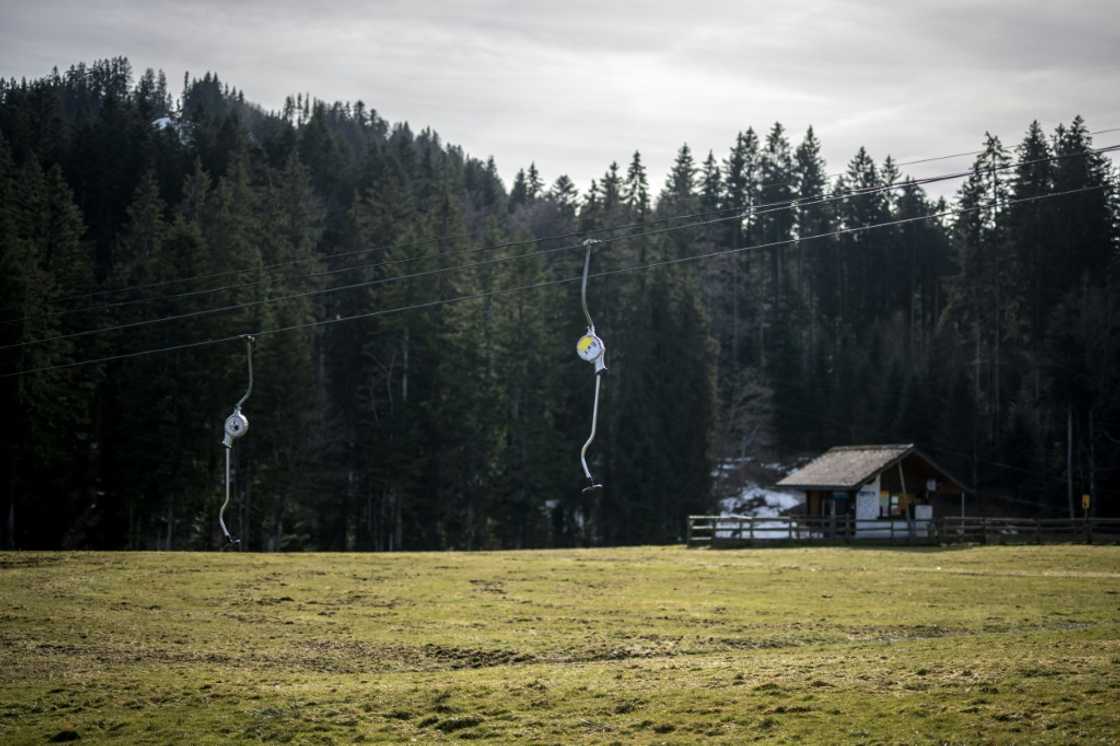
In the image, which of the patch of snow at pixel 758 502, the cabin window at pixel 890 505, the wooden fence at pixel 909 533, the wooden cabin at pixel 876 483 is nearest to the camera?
the wooden fence at pixel 909 533

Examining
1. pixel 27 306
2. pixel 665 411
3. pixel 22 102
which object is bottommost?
pixel 665 411

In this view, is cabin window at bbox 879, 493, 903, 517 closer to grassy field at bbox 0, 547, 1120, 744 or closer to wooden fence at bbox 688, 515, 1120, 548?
wooden fence at bbox 688, 515, 1120, 548

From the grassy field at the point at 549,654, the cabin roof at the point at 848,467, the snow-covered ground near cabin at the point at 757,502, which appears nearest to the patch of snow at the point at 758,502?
the snow-covered ground near cabin at the point at 757,502

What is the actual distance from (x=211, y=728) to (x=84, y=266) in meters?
58.0

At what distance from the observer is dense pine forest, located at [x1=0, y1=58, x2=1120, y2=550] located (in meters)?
61.8

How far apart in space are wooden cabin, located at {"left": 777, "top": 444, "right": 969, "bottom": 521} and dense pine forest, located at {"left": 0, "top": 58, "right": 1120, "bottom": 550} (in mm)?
13194

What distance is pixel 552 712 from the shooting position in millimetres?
16469

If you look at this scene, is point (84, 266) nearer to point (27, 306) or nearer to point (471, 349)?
point (27, 306)

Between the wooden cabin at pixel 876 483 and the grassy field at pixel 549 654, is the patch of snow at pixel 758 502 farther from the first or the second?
the grassy field at pixel 549 654

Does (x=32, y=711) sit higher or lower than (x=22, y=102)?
lower

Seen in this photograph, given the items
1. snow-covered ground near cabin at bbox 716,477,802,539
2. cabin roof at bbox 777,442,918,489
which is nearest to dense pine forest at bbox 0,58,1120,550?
snow-covered ground near cabin at bbox 716,477,802,539

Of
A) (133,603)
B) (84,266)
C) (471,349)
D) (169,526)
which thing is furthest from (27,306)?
(133,603)

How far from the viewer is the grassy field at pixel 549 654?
51.0ft

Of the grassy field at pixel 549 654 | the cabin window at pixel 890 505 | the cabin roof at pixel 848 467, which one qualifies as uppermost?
the cabin roof at pixel 848 467
